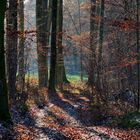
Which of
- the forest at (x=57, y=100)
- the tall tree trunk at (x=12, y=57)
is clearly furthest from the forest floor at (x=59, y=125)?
the tall tree trunk at (x=12, y=57)

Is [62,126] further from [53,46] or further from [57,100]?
[53,46]

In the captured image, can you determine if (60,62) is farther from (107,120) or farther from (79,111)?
(107,120)

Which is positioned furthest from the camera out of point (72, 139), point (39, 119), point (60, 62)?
point (60, 62)

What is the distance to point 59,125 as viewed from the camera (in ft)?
51.3

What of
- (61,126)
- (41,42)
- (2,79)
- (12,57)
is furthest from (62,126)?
(41,42)

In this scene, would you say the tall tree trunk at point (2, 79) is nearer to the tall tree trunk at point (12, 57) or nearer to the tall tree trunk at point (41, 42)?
the tall tree trunk at point (12, 57)

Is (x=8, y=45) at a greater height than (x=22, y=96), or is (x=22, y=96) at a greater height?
(x=8, y=45)

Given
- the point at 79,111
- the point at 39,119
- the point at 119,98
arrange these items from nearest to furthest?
1. the point at 39,119
2. the point at 79,111
3. the point at 119,98

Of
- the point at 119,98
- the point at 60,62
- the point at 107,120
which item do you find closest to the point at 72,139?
the point at 107,120

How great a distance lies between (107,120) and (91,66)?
3.91 metres

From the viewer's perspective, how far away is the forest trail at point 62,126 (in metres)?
12.9

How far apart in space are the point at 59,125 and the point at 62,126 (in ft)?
0.77

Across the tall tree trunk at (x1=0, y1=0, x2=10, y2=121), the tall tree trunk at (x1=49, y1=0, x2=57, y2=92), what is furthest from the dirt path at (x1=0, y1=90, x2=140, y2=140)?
the tall tree trunk at (x1=49, y1=0, x2=57, y2=92)

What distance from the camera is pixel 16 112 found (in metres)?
16.7
